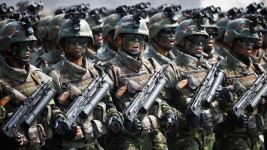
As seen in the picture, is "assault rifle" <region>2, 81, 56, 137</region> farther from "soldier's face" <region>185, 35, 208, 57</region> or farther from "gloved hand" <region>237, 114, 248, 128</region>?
"gloved hand" <region>237, 114, 248, 128</region>

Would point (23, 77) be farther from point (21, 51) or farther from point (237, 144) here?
point (237, 144)

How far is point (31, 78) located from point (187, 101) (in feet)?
9.25

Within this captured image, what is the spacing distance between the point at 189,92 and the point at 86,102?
87.1 inches

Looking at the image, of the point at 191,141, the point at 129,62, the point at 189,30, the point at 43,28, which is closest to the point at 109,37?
the point at 43,28

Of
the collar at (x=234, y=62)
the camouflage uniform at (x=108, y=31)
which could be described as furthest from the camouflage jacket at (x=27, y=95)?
the camouflage uniform at (x=108, y=31)

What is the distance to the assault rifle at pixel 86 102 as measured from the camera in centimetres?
1293

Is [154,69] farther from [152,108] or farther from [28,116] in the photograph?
[28,116]

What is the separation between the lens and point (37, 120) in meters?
12.9

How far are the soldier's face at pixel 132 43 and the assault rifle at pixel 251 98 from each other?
1.87 meters

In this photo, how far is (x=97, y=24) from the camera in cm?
1802

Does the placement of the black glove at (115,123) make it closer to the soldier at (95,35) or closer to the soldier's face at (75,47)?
the soldier's face at (75,47)

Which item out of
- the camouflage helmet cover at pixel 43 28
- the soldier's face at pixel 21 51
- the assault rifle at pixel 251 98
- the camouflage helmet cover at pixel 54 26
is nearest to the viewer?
the soldier's face at pixel 21 51

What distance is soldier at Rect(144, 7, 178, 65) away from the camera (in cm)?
1657

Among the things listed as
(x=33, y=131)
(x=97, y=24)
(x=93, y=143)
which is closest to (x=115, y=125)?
(x=93, y=143)
